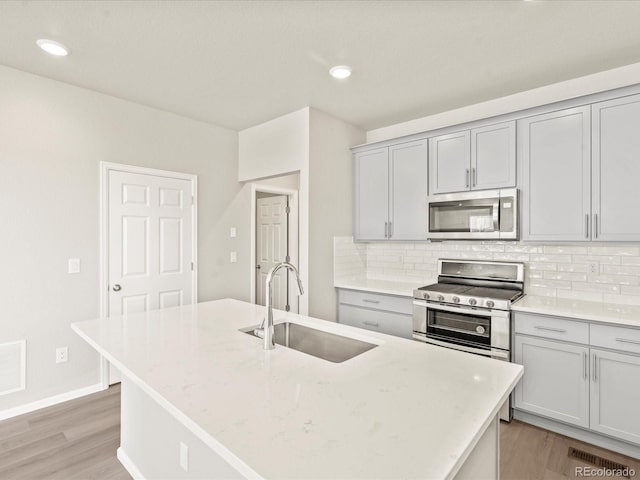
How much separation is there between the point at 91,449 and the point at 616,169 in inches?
160

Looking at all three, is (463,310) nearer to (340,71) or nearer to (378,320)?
(378,320)

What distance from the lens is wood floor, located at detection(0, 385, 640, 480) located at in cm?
209

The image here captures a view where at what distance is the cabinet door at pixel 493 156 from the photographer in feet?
9.54

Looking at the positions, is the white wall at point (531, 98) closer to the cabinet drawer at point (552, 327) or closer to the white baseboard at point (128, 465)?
the cabinet drawer at point (552, 327)

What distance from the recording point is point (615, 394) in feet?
7.41

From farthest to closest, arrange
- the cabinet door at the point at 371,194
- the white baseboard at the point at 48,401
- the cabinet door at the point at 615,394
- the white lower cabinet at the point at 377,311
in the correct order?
the cabinet door at the point at 371,194 < the white lower cabinet at the point at 377,311 < the white baseboard at the point at 48,401 < the cabinet door at the point at 615,394

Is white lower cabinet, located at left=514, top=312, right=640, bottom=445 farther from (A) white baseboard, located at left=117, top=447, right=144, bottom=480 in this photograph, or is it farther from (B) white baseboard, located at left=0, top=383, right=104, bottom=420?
(B) white baseboard, located at left=0, top=383, right=104, bottom=420

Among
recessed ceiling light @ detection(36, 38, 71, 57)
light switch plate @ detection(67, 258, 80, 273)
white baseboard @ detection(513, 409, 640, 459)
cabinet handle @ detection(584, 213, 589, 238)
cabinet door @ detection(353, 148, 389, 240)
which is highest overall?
recessed ceiling light @ detection(36, 38, 71, 57)

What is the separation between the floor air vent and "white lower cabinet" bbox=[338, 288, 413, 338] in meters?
1.35

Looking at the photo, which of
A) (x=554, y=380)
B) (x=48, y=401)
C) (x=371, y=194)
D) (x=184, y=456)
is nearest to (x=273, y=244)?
(x=371, y=194)

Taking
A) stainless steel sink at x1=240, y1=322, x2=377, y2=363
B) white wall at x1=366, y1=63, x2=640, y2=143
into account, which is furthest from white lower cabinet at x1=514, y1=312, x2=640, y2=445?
white wall at x1=366, y1=63, x2=640, y2=143

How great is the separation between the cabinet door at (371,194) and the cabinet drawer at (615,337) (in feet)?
6.35

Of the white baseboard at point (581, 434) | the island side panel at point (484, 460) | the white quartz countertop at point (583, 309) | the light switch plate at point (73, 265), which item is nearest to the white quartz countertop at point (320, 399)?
the island side panel at point (484, 460)

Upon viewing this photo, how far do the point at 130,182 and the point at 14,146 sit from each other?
85 cm
